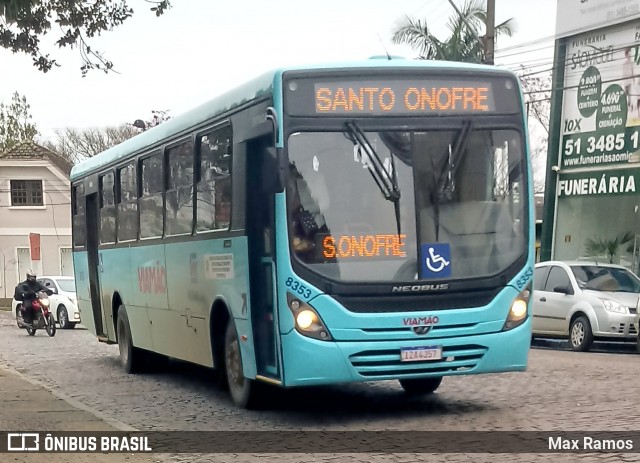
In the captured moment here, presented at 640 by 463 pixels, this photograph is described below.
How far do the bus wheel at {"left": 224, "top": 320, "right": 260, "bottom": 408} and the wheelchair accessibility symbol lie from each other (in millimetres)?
2250

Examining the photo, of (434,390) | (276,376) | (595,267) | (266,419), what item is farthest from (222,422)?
(595,267)

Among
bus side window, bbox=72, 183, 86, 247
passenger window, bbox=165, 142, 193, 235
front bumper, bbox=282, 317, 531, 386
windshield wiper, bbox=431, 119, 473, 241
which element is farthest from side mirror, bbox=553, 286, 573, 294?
windshield wiper, bbox=431, 119, 473, 241

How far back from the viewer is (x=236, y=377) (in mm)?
11539

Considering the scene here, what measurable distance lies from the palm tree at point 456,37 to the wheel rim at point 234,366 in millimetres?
19582

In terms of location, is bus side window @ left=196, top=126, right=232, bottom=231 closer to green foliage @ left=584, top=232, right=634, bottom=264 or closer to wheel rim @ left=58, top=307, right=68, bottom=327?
green foliage @ left=584, top=232, right=634, bottom=264

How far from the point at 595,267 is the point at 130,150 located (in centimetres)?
897

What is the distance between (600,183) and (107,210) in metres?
16.2

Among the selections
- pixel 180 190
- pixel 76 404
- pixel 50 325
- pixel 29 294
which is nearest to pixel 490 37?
pixel 50 325

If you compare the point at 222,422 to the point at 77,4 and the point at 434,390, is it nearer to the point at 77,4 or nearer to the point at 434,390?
the point at 434,390

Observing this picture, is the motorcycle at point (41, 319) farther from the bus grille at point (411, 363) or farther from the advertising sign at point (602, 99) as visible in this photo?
the bus grille at point (411, 363)

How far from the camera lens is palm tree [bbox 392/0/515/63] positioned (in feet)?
98.0

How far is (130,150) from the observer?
1596 cm

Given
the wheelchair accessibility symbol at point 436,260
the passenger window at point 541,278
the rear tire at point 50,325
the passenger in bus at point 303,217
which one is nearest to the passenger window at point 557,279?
the passenger window at point 541,278

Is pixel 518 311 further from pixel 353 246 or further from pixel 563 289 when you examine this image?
pixel 563 289
